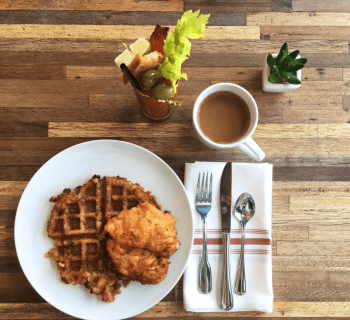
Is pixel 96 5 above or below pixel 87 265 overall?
above

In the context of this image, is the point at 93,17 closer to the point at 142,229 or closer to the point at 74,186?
the point at 74,186

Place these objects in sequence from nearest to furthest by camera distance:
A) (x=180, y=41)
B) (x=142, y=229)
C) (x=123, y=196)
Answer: (x=180, y=41), (x=142, y=229), (x=123, y=196)

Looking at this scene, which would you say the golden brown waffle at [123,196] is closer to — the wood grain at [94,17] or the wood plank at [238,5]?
the wood grain at [94,17]

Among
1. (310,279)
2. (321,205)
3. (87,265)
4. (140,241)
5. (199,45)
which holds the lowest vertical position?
(310,279)

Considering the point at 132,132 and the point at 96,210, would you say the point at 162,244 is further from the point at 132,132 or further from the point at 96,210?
the point at 132,132

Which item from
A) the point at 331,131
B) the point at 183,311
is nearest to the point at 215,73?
the point at 331,131

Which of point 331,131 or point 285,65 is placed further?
point 331,131

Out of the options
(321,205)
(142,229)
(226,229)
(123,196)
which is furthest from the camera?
(321,205)

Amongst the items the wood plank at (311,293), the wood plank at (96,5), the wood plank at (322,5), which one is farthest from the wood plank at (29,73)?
the wood plank at (311,293)
